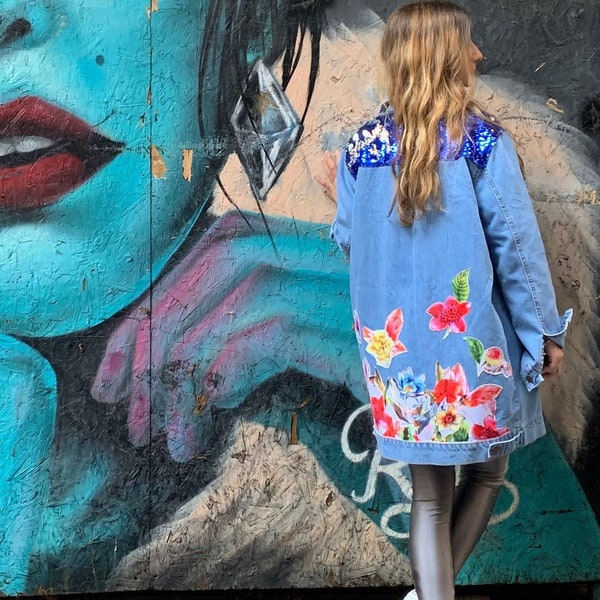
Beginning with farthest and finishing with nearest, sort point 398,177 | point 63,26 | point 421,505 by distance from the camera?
point 63,26 < point 421,505 < point 398,177

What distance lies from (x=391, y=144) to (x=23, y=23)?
1.34 meters

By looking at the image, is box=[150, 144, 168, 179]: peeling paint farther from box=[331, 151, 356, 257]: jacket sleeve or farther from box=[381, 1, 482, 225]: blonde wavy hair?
box=[381, 1, 482, 225]: blonde wavy hair

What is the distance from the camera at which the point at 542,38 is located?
9.51 ft

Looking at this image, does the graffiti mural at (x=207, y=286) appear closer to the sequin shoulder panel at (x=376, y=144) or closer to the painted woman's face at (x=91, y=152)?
the painted woman's face at (x=91, y=152)

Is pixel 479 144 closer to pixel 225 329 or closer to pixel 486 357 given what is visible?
pixel 486 357

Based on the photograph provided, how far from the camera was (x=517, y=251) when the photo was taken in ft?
7.27

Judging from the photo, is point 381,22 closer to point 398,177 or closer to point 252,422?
point 398,177

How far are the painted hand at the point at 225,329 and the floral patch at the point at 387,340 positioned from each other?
1.88ft

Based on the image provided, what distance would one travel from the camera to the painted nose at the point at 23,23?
2807 mm

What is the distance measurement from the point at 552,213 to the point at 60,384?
68.9 inches

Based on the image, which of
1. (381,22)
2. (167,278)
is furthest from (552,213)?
(167,278)

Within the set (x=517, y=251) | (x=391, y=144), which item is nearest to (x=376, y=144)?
(x=391, y=144)

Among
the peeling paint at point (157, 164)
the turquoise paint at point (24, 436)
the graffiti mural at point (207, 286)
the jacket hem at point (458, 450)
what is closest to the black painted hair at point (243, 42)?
the graffiti mural at point (207, 286)

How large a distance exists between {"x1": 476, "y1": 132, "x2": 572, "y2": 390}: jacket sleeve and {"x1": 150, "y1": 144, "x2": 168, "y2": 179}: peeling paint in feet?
3.66
